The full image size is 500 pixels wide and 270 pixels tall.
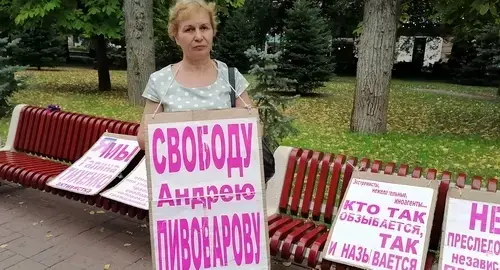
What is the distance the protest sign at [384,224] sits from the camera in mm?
3086

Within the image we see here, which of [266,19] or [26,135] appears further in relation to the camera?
[266,19]

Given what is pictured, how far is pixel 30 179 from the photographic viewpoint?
4.75m

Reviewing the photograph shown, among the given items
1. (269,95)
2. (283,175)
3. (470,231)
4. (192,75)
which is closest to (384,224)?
(470,231)

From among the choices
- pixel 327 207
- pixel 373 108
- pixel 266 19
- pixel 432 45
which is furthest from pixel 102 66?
pixel 432 45

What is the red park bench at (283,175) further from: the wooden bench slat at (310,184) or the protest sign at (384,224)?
the protest sign at (384,224)

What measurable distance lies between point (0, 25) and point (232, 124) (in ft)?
49.5

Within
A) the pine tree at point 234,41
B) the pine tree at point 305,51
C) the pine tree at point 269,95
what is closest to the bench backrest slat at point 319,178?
the pine tree at point 269,95

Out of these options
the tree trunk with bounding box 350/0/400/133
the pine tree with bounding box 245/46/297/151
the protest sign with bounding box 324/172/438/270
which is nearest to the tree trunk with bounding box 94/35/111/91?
the tree trunk with bounding box 350/0/400/133

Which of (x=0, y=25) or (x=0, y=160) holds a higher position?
(x=0, y=25)

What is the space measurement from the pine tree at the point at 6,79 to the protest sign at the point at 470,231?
8725 mm

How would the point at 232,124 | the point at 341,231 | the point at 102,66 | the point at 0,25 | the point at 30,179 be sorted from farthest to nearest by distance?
the point at 102,66 < the point at 0,25 < the point at 30,179 < the point at 341,231 < the point at 232,124

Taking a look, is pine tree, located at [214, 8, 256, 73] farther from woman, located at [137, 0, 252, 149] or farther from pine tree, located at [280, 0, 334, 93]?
woman, located at [137, 0, 252, 149]

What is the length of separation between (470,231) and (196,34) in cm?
210

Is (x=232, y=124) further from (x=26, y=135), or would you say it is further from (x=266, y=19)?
(x=266, y=19)
